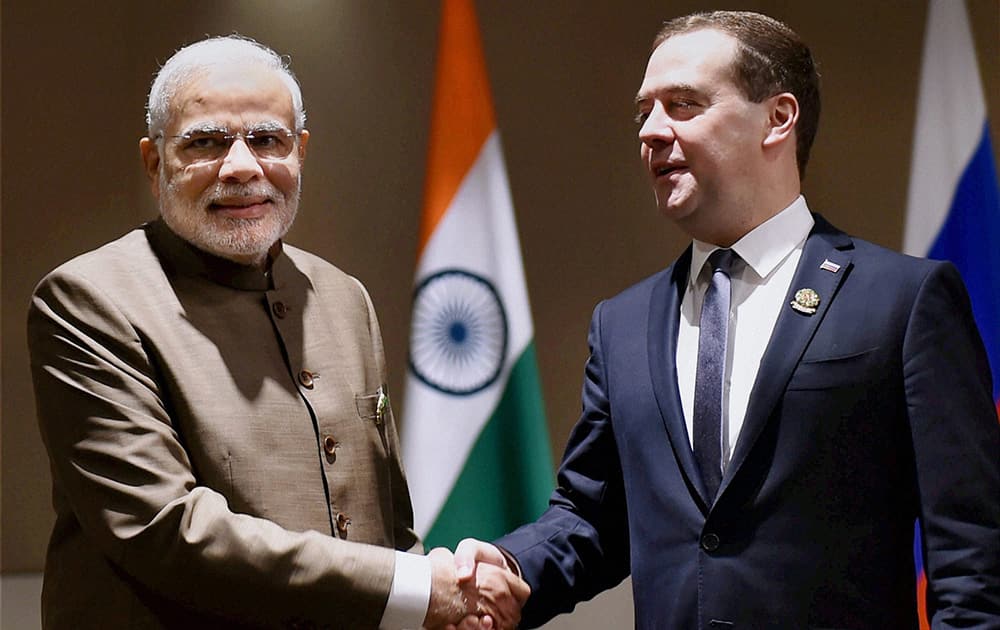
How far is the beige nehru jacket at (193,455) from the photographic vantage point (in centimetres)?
189

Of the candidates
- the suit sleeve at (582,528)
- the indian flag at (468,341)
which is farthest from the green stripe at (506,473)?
the suit sleeve at (582,528)

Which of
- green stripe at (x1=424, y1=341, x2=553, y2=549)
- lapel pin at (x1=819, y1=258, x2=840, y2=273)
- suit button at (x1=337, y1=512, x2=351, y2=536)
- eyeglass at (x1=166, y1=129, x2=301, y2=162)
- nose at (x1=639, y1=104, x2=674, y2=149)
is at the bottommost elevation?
green stripe at (x1=424, y1=341, x2=553, y2=549)

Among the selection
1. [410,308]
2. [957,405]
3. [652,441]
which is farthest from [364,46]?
[957,405]

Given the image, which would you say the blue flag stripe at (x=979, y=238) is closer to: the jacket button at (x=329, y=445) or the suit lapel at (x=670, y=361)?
the suit lapel at (x=670, y=361)

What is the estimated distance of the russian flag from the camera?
12.9ft

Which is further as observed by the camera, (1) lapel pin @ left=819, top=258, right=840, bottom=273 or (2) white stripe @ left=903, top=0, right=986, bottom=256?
(2) white stripe @ left=903, top=0, right=986, bottom=256

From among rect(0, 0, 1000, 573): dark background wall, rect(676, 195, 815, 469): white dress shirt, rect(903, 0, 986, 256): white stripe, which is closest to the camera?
rect(676, 195, 815, 469): white dress shirt

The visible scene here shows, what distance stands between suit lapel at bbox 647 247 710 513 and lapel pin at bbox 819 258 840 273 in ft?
0.97

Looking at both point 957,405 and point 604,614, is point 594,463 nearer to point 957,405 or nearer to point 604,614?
point 957,405

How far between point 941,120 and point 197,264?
302 cm

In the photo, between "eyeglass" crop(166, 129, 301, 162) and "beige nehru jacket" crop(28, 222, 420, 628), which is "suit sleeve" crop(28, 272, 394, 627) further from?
"eyeglass" crop(166, 129, 301, 162)

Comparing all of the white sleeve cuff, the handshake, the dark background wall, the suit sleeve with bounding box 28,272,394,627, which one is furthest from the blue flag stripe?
the suit sleeve with bounding box 28,272,394,627

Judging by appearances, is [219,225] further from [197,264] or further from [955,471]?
[955,471]

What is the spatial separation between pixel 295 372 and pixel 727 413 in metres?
0.81
